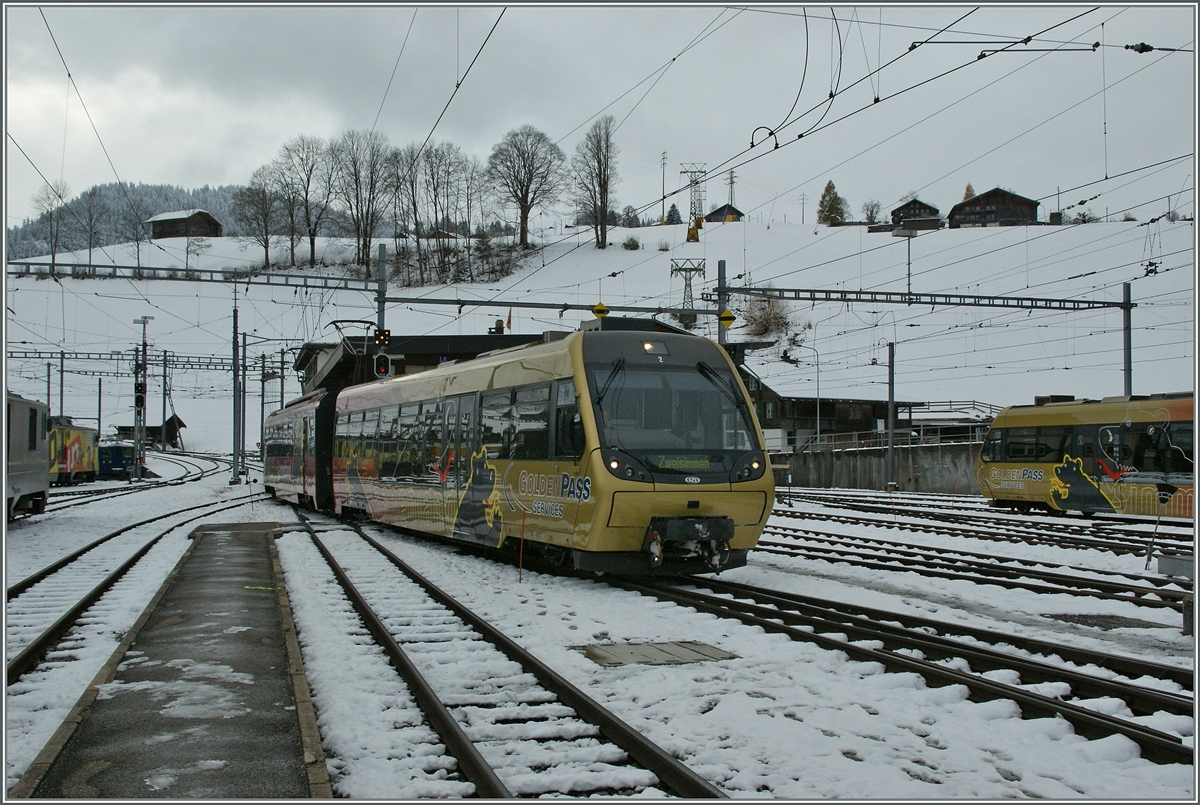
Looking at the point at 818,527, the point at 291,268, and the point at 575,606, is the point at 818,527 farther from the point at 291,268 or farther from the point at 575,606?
the point at 291,268

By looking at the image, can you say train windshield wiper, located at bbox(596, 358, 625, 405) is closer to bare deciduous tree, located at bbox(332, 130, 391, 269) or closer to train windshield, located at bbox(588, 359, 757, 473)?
train windshield, located at bbox(588, 359, 757, 473)

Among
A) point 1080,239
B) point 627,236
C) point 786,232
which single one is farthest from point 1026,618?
point 786,232

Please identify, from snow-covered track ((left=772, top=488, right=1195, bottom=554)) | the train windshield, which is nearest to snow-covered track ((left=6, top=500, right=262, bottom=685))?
the train windshield

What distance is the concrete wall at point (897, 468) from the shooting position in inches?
1494

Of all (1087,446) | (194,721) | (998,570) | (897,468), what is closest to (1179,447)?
(1087,446)

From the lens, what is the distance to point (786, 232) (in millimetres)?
113938

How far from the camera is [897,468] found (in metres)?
42.1

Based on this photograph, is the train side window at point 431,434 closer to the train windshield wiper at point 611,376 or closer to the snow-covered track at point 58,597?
the snow-covered track at point 58,597

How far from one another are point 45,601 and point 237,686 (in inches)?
205

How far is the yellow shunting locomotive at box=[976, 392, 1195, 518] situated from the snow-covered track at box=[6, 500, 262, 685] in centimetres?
1850

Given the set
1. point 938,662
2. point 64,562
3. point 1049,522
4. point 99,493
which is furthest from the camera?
point 99,493

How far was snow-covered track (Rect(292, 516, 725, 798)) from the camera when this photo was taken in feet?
15.0

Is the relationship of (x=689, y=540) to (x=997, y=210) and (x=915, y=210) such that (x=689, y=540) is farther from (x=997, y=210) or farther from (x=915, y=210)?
(x=915, y=210)

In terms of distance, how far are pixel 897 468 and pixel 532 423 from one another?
3333 cm
